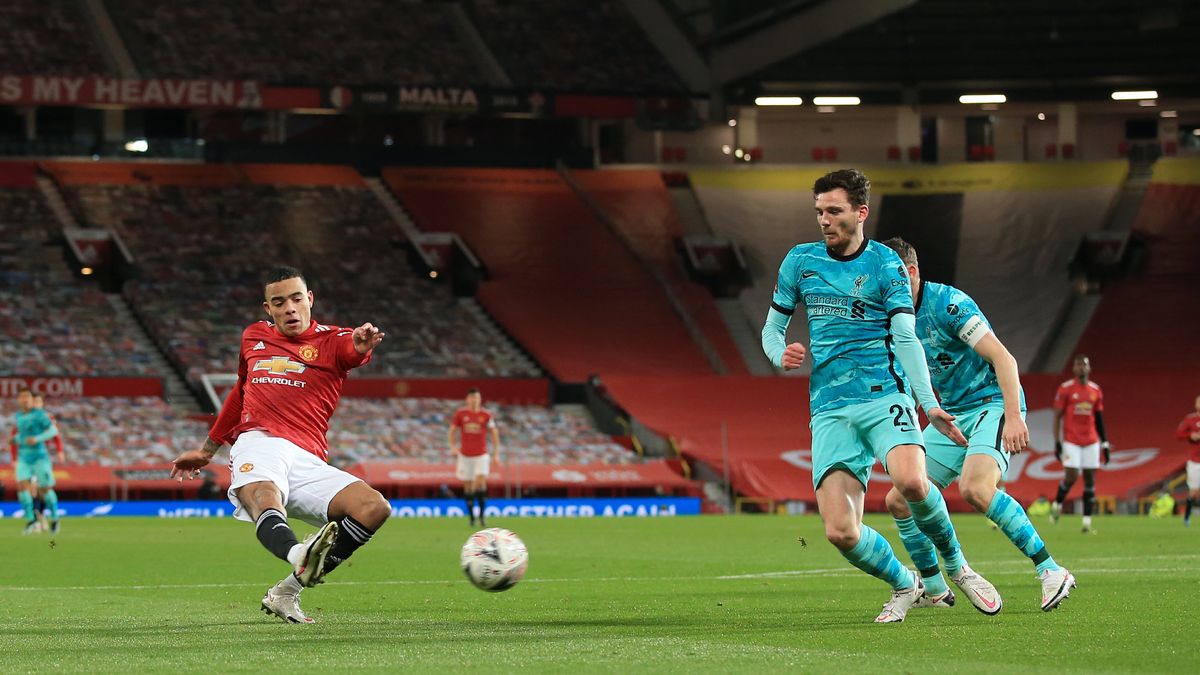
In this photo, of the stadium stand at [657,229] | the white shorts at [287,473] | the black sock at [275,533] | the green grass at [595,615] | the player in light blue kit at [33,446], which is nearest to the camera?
the green grass at [595,615]

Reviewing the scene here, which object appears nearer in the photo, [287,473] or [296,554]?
[296,554]

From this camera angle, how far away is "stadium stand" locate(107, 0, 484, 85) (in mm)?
48531

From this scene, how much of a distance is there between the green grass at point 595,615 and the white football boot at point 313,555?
0.38m

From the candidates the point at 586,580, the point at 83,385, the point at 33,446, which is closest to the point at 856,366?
the point at 586,580

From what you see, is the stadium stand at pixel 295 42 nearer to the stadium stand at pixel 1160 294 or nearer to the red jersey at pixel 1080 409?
the stadium stand at pixel 1160 294

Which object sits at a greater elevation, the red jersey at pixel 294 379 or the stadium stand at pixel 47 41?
the stadium stand at pixel 47 41

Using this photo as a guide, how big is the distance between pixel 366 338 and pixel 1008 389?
4.04 metres

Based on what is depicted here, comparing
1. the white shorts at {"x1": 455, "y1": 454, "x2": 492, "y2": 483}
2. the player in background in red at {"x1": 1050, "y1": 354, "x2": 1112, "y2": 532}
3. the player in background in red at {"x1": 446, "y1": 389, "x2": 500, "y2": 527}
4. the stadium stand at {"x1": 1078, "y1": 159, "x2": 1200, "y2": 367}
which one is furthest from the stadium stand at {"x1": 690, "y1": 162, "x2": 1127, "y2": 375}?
the player in background in red at {"x1": 1050, "y1": 354, "x2": 1112, "y2": 532}

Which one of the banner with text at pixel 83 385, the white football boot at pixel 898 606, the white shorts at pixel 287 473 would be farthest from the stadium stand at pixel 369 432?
the white football boot at pixel 898 606

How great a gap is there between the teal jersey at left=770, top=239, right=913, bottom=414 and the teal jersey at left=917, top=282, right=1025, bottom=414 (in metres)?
1.12

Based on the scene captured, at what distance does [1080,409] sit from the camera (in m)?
26.4

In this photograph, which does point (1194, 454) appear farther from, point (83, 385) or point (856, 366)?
point (83, 385)

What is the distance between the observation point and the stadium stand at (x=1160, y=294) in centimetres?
4753

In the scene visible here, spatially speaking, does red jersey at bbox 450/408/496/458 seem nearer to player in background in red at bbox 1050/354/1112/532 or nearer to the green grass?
the green grass
